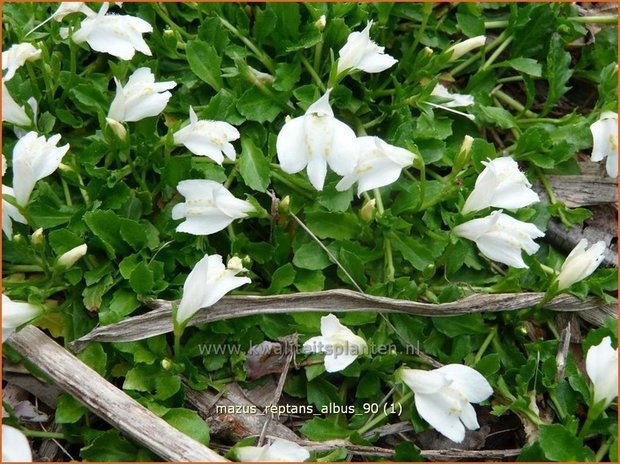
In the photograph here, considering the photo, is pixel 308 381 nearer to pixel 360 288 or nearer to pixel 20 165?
pixel 360 288

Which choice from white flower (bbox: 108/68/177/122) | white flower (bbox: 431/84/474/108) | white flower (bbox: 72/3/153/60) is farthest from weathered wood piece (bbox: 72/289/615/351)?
white flower (bbox: 72/3/153/60)

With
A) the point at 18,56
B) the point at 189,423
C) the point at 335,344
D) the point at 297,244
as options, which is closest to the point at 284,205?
the point at 297,244

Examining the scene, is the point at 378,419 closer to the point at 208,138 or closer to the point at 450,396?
the point at 450,396

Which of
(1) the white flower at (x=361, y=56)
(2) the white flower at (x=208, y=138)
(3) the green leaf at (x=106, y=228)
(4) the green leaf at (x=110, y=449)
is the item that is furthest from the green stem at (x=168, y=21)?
(4) the green leaf at (x=110, y=449)

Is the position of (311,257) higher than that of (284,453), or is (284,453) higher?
(311,257)

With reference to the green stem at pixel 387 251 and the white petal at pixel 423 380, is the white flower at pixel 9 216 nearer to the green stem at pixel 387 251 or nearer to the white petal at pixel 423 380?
the green stem at pixel 387 251

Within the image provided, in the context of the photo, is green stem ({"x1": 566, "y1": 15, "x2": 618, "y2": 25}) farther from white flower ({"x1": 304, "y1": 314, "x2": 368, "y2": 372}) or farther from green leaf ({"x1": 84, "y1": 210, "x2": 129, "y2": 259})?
green leaf ({"x1": 84, "y1": 210, "x2": 129, "y2": 259})

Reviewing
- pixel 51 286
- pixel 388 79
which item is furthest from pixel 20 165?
pixel 388 79
